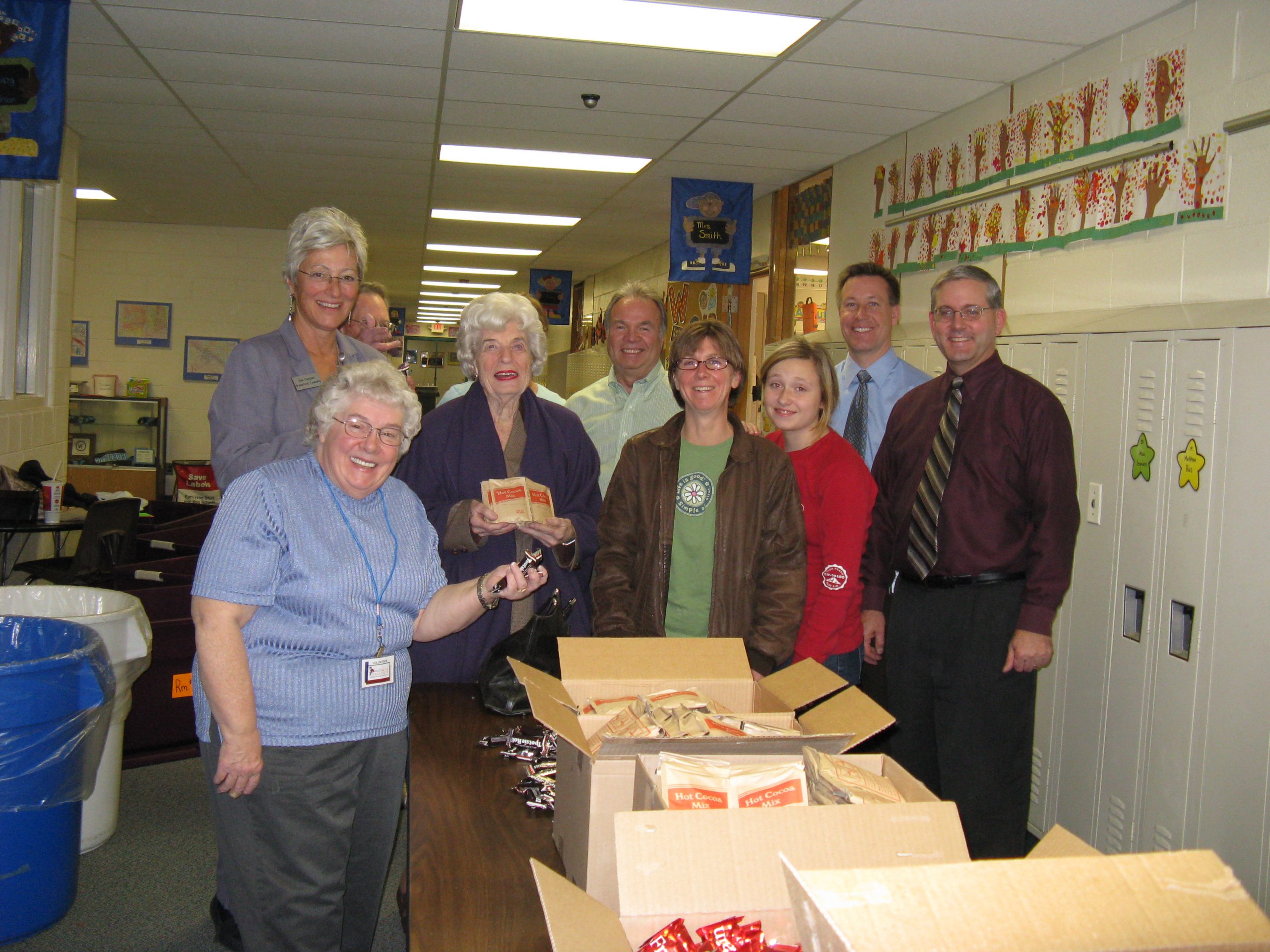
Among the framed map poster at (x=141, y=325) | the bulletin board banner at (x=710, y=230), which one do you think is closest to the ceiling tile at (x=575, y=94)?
the bulletin board banner at (x=710, y=230)

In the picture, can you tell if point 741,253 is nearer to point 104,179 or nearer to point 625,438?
point 625,438

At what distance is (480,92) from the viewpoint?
5098 mm

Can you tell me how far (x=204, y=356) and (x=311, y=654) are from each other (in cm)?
913

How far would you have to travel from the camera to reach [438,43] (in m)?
4.31

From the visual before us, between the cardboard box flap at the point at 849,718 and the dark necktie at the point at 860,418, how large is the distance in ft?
7.40

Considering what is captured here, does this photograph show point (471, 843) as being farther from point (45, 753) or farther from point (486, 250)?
point (486, 250)

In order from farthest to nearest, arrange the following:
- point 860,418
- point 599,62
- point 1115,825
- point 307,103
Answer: point 307,103
point 599,62
point 860,418
point 1115,825

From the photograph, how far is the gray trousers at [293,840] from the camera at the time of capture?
192 cm

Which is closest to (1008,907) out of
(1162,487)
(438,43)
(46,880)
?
(1162,487)

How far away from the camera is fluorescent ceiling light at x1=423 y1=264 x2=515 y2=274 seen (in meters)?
13.5

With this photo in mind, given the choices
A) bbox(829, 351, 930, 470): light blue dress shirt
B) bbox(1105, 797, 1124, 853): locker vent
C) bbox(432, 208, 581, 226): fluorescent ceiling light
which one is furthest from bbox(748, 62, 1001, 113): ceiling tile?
bbox(432, 208, 581, 226): fluorescent ceiling light

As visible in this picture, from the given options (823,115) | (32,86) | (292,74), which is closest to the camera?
(32,86)

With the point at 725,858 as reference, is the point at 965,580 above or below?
above

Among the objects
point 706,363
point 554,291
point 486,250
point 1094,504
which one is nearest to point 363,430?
point 706,363
